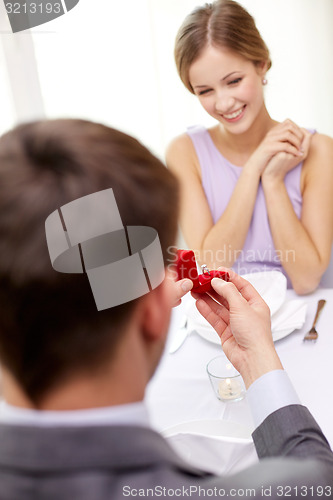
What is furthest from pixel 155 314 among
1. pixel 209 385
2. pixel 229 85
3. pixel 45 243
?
pixel 229 85

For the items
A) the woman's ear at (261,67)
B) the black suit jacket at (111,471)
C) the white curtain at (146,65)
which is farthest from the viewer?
the white curtain at (146,65)

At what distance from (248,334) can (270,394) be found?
0.11 metres

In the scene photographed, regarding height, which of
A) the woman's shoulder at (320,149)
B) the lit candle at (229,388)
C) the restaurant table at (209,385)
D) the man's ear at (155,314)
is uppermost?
the man's ear at (155,314)

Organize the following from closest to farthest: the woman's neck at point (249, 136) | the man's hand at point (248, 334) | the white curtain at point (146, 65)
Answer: the man's hand at point (248, 334) → the woman's neck at point (249, 136) → the white curtain at point (146, 65)

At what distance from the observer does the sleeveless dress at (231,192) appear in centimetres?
156

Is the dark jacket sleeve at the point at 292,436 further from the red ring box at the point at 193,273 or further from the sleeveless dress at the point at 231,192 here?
the sleeveless dress at the point at 231,192

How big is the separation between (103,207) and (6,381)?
18 cm

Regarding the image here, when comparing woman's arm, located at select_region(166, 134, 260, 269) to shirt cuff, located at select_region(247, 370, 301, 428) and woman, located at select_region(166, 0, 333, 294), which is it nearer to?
woman, located at select_region(166, 0, 333, 294)

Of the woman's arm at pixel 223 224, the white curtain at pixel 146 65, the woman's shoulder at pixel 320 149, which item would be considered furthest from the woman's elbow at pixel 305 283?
the white curtain at pixel 146 65

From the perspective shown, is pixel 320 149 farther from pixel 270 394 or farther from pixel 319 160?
pixel 270 394

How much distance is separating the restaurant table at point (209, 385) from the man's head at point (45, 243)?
50 cm

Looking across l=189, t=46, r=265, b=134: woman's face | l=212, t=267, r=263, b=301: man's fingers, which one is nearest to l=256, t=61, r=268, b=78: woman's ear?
l=189, t=46, r=265, b=134: woman's face

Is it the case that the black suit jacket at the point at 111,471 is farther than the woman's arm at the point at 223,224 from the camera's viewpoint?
No

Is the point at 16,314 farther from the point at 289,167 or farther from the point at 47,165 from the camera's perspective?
the point at 289,167
